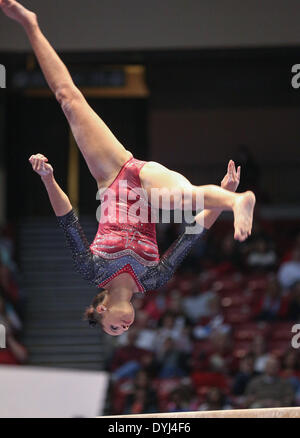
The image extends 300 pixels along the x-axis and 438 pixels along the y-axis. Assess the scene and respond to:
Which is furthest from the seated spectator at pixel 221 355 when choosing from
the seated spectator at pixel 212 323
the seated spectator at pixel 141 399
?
the seated spectator at pixel 141 399

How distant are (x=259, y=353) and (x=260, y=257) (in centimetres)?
164

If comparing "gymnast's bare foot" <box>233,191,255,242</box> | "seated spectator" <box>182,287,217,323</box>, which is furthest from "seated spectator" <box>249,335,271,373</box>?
"gymnast's bare foot" <box>233,191,255,242</box>

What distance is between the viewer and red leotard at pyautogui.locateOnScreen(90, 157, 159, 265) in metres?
4.55

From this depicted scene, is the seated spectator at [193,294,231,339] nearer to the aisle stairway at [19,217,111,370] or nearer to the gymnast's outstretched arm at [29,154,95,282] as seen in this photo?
the aisle stairway at [19,217,111,370]

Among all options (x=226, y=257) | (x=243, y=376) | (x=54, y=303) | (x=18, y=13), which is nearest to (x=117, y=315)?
(x=18, y=13)

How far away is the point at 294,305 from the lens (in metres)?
8.23

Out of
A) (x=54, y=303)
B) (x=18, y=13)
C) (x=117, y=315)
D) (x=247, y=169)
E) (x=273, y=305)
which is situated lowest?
(x=117, y=315)

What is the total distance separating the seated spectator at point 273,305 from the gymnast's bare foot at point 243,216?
445 centimetres

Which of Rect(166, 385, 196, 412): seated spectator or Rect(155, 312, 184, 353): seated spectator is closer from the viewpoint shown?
Rect(166, 385, 196, 412): seated spectator

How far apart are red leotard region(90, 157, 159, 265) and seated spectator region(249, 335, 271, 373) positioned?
10.6ft

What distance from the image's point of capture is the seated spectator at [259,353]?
298 inches

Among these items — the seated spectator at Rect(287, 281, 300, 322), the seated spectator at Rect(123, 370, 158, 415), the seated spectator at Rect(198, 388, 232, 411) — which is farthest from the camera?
the seated spectator at Rect(287, 281, 300, 322)

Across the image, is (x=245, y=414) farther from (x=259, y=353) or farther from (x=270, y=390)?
(x=259, y=353)
